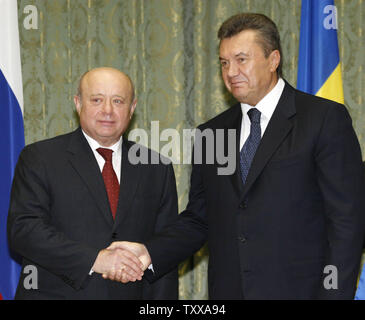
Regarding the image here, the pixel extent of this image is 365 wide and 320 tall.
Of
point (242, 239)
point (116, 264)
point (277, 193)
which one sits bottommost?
point (116, 264)

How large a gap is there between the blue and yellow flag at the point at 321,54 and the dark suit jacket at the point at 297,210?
1100 mm

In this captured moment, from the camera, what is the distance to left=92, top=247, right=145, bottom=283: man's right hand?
2.57m

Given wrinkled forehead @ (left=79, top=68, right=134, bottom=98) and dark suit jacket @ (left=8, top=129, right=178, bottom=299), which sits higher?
wrinkled forehead @ (left=79, top=68, right=134, bottom=98)

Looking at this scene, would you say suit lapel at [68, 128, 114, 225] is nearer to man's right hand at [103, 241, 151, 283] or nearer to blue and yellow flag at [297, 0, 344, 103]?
man's right hand at [103, 241, 151, 283]

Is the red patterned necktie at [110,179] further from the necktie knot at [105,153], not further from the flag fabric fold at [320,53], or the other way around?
the flag fabric fold at [320,53]

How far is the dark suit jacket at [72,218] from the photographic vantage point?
2553 millimetres

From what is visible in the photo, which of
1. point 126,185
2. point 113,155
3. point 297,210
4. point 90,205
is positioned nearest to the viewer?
point 297,210

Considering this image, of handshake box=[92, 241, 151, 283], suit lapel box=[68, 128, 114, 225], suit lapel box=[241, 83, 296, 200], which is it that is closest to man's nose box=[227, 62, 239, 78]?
suit lapel box=[241, 83, 296, 200]

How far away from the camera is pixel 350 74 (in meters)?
4.75

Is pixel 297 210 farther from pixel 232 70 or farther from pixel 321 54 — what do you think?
pixel 321 54

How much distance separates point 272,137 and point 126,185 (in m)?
0.84

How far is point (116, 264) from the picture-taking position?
2.57 meters

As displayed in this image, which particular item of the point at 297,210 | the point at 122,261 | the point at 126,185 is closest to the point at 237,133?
the point at 297,210
